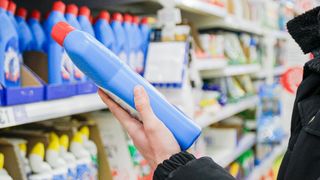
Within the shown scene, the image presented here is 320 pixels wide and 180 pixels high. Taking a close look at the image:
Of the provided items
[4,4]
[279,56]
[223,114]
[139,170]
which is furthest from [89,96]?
[279,56]

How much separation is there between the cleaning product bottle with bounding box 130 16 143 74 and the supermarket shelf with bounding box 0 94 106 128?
1.05 feet

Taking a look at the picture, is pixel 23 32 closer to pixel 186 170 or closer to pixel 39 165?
pixel 39 165

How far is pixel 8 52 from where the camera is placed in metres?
1.10

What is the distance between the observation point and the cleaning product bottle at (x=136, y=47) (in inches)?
65.9

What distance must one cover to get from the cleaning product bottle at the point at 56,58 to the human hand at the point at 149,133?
18.3 inches

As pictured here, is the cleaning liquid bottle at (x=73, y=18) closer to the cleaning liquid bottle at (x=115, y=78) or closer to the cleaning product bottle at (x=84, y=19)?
the cleaning product bottle at (x=84, y=19)

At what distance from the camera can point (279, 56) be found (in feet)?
15.1

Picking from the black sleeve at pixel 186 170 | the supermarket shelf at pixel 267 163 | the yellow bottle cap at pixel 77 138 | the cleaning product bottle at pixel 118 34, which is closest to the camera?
the black sleeve at pixel 186 170

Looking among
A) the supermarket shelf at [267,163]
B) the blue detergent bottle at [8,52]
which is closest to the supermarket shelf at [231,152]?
the supermarket shelf at [267,163]

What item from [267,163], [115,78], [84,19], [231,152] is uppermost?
[84,19]

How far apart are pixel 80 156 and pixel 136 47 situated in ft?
1.67

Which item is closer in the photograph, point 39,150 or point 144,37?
point 39,150

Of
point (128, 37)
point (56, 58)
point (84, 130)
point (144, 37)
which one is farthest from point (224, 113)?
point (56, 58)

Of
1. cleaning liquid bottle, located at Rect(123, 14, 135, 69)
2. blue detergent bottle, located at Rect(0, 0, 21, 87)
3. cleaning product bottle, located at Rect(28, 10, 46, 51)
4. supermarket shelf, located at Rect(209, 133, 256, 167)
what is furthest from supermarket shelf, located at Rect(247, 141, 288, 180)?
blue detergent bottle, located at Rect(0, 0, 21, 87)
